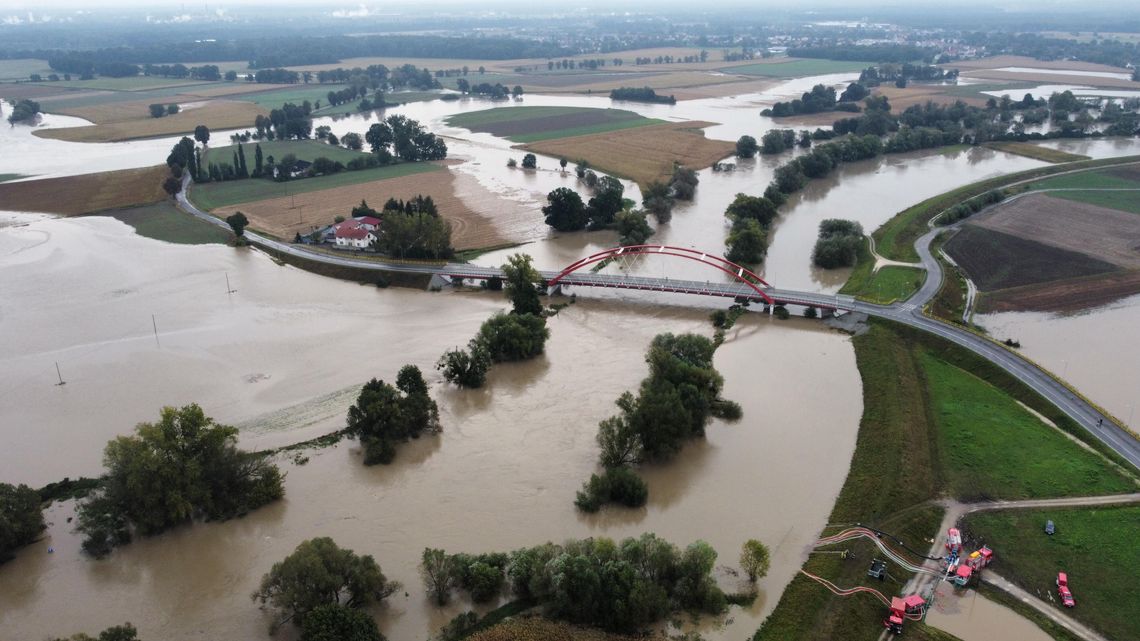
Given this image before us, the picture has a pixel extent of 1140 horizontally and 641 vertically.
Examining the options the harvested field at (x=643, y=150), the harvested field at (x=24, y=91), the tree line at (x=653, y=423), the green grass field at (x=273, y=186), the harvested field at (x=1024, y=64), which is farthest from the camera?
the harvested field at (x=1024, y=64)

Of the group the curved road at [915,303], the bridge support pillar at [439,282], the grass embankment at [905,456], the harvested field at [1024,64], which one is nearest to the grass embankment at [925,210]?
the curved road at [915,303]

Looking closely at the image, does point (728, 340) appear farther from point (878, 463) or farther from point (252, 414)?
point (252, 414)

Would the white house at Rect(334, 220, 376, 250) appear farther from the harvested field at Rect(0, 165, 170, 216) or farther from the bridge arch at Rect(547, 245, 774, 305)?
the harvested field at Rect(0, 165, 170, 216)

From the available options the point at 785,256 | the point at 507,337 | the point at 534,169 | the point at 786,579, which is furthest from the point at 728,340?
the point at 534,169

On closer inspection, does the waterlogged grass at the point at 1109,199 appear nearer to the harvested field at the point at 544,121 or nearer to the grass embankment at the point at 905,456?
the grass embankment at the point at 905,456

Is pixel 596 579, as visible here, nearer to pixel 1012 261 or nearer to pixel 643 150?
pixel 1012 261

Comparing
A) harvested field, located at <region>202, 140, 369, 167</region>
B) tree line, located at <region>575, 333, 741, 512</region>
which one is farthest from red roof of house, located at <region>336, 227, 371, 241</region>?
tree line, located at <region>575, 333, 741, 512</region>
